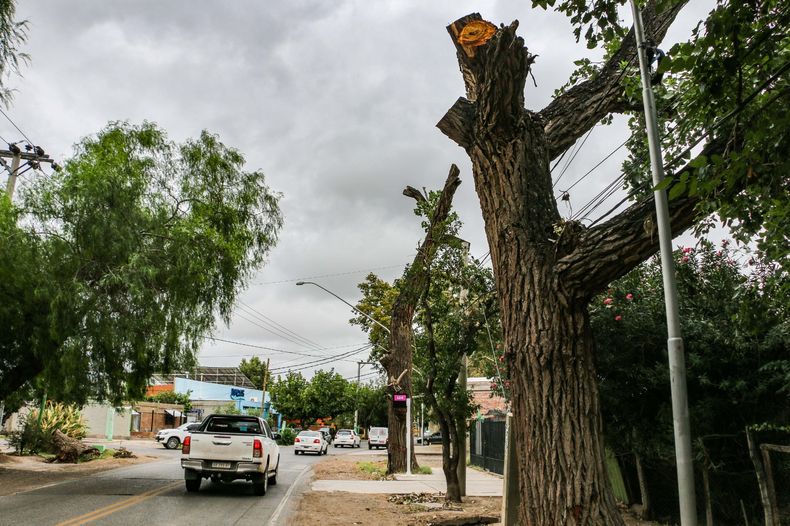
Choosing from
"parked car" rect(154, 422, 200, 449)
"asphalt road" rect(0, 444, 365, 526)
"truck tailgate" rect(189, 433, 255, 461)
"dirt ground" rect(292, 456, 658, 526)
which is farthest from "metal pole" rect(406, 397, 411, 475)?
"parked car" rect(154, 422, 200, 449)

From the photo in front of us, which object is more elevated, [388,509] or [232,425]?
[232,425]

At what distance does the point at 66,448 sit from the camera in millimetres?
22250

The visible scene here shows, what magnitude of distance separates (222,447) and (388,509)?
4.04 m

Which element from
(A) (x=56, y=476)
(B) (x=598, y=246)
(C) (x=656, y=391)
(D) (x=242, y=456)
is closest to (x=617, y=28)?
(B) (x=598, y=246)

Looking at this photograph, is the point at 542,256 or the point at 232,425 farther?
the point at 232,425

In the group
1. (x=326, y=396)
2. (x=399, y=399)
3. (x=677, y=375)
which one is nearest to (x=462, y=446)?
(x=399, y=399)

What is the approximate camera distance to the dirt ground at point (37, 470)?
1451 cm

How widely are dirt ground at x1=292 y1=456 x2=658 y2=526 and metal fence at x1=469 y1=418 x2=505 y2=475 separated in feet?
21.5

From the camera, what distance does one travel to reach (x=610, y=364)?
10.2 metres

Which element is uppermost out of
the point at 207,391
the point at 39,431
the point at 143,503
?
the point at 207,391

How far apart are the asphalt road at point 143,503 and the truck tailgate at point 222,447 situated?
0.86 meters

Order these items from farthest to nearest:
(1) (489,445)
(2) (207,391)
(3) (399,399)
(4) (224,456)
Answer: (2) (207,391) < (1) (489,445) < (3) (399,399) < (4) (224,456)

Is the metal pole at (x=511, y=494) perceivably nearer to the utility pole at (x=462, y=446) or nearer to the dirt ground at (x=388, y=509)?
the dirt ground at (x=388, y=509)

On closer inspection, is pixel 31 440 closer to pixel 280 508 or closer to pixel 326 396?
pixel 280 508
